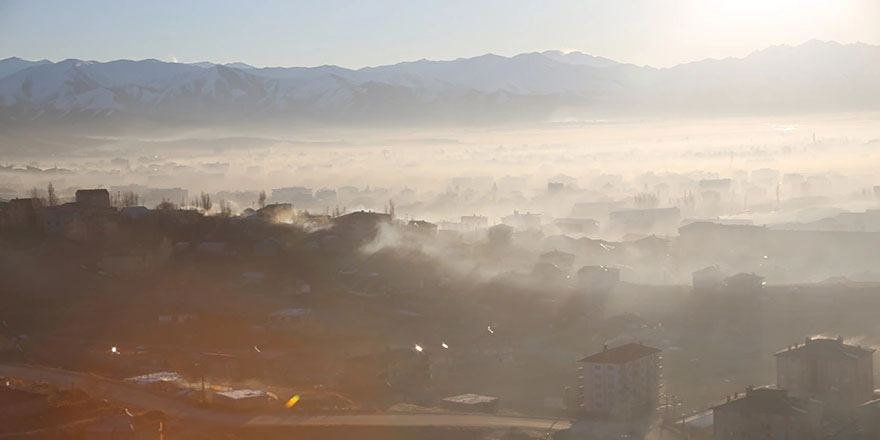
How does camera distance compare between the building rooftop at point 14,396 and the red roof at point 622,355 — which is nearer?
the building rooftop at point 14,396

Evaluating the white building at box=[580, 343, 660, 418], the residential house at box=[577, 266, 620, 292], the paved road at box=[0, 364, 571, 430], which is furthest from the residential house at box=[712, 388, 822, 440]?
the residential house at box=[577, 266, 620, 292]

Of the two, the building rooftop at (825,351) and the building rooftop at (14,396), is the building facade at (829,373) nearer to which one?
the building rooftop at (825,351)

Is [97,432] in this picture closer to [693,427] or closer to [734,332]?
[693,427]

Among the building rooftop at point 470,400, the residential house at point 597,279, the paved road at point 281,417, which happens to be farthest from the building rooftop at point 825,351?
the residential house at point 597,279

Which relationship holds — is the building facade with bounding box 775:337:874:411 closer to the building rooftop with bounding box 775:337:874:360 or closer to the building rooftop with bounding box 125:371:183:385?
the building rooftop with bounding box 775:337:874:360

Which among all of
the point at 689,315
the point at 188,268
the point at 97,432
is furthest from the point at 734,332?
the point at 97,432

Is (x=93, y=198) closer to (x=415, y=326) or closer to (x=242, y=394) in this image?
(x=415, y=326)

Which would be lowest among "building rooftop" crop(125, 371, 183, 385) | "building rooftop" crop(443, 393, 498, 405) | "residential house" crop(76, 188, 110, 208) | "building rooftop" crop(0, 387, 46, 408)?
"building rooftop" crop(443, 393, 498, 405)
